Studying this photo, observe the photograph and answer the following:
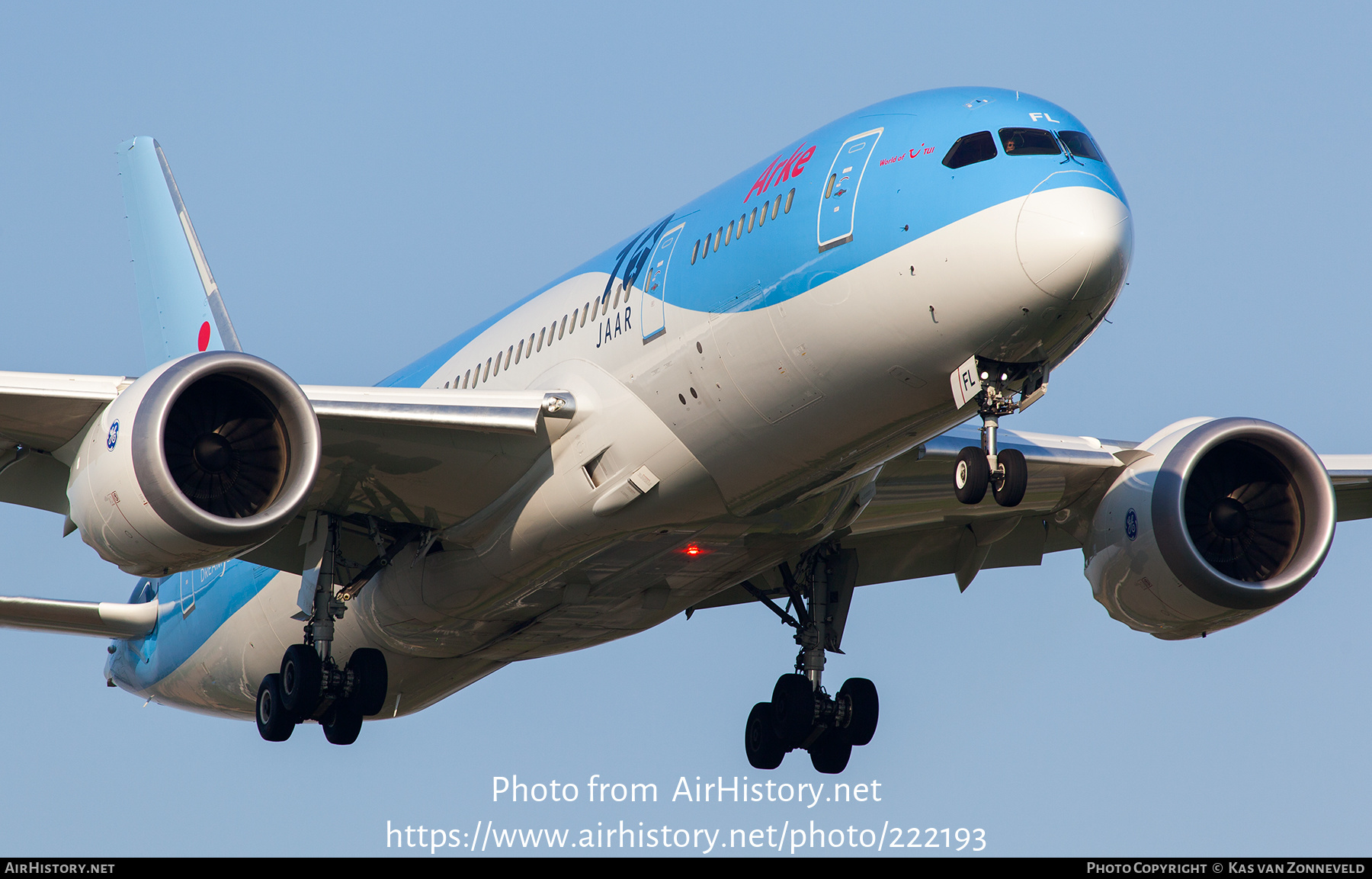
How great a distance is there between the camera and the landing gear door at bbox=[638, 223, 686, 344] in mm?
18891

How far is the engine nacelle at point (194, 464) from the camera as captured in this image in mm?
17516

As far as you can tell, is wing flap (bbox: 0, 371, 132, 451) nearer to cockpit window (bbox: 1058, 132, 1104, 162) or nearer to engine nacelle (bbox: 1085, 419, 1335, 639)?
cockpit window (bbox: 1058, 132, 1104, 162)

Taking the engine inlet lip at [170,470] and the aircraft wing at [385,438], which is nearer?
the engine inlet lip at [170,470]

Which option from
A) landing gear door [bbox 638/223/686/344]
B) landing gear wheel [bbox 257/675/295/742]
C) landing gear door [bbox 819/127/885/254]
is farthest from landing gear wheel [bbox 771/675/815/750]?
landing gear door [bbox 819/127/885/254]

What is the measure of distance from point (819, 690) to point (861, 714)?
0.66m

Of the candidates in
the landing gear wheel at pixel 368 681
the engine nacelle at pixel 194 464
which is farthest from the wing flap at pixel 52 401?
the landing gear wheel at pixel 368 681

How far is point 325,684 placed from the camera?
22.3m

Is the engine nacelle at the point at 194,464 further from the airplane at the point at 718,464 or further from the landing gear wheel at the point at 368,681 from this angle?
the landing gear wheel at the point at 368,681

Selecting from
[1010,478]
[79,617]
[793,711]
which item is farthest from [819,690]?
[79,617]

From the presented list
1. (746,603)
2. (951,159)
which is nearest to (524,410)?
(951,159)

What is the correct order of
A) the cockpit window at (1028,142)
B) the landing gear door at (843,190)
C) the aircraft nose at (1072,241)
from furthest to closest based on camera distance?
the landing gear door at (843,190)
the cockpit window at (1028,142)
the aircraft nose at (1072,241)

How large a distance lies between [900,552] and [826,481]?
6.40 m

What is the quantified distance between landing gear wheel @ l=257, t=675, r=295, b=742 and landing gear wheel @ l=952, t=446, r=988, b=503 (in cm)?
995

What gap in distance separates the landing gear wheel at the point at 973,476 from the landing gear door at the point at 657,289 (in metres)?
3.86
